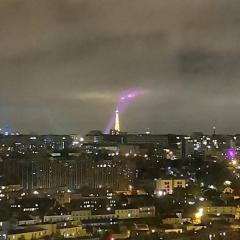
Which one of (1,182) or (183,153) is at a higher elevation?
(183,153)

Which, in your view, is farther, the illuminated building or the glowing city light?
the glowing city light

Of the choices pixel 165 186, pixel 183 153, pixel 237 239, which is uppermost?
pixel 183 153

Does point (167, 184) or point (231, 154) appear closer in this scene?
point (167, 184)

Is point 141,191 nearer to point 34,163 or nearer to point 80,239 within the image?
point 34,163

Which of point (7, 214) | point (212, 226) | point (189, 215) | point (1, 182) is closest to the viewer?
point (212, 226)

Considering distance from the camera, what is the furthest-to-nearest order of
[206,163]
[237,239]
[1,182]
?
[206,163] < [1,182] < [237,239]

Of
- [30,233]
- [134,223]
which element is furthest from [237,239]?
[30,233]

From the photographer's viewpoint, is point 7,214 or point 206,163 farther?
point 206,163

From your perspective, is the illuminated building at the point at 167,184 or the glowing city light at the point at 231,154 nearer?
the illuminated building at the point at 167,184

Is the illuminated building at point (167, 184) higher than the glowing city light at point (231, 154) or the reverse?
the reverse

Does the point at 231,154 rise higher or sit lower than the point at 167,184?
higher

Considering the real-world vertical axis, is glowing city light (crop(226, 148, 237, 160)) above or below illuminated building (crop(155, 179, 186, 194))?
above
